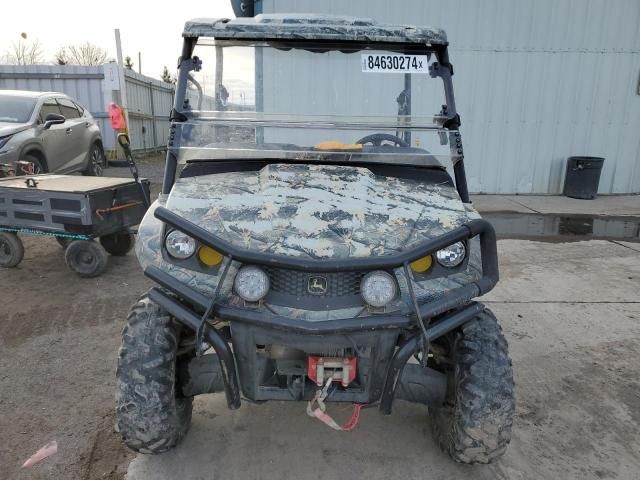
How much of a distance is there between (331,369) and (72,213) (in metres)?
3.65

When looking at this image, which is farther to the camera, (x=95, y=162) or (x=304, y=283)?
(x=95, y=162)

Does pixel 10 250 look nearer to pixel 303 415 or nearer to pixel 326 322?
pixel 303 415

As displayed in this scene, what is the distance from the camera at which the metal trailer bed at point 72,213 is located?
489 cm

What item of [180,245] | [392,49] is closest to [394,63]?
[392,49]

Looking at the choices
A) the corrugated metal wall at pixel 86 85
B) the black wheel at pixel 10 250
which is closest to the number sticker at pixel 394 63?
the black wheel at pixel 10 250

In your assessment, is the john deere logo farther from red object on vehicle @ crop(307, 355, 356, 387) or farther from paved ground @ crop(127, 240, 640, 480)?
paved ground @ crop(127, 240, 640, 480)

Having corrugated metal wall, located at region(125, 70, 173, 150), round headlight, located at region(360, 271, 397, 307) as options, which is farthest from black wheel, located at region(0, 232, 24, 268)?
corrugated metal wall, located at region(125, 70, 173, 150)

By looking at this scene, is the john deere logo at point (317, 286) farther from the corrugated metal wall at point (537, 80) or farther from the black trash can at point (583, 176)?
the black trash can at point (583, 176)

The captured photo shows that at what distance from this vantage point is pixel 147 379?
7.58ft

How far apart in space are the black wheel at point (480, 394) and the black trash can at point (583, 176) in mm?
8693

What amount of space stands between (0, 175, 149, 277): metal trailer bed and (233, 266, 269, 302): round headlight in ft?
10.8

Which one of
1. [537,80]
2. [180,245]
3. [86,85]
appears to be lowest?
[180,245]

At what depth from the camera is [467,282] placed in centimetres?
225

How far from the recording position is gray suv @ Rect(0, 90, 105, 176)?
26.3ft
